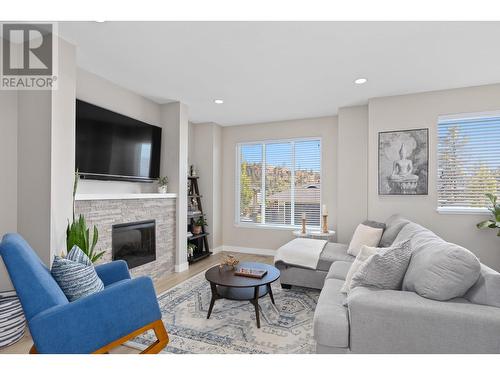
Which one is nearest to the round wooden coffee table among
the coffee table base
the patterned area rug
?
the coffee table base

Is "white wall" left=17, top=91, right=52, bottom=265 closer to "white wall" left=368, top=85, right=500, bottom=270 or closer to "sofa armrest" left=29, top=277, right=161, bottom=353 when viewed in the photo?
"sofa armrest" left=29, top=277, right=161, bottom=353

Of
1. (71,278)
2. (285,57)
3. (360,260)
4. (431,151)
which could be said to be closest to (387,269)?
(360,260)

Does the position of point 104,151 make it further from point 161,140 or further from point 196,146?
point 196,146

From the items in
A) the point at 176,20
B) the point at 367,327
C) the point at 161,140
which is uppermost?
the point at 176,20

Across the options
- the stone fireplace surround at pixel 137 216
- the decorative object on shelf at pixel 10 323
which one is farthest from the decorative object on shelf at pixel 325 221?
the decorative object on shelf at pixel 10 323

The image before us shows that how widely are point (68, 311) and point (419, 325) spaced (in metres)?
→ 1.82

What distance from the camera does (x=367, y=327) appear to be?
1.52 meters

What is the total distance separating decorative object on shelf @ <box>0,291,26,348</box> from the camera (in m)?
1.98

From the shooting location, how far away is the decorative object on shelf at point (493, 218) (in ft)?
10.2

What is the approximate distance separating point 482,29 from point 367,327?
2552 mm

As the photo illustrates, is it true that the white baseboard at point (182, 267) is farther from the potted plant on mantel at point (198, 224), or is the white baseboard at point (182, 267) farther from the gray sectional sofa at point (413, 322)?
the gray sectional sofa at point (413, 322)

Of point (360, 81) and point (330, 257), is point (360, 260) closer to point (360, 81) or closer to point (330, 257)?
point (330, 257)

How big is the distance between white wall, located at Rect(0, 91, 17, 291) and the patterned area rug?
1563mm
